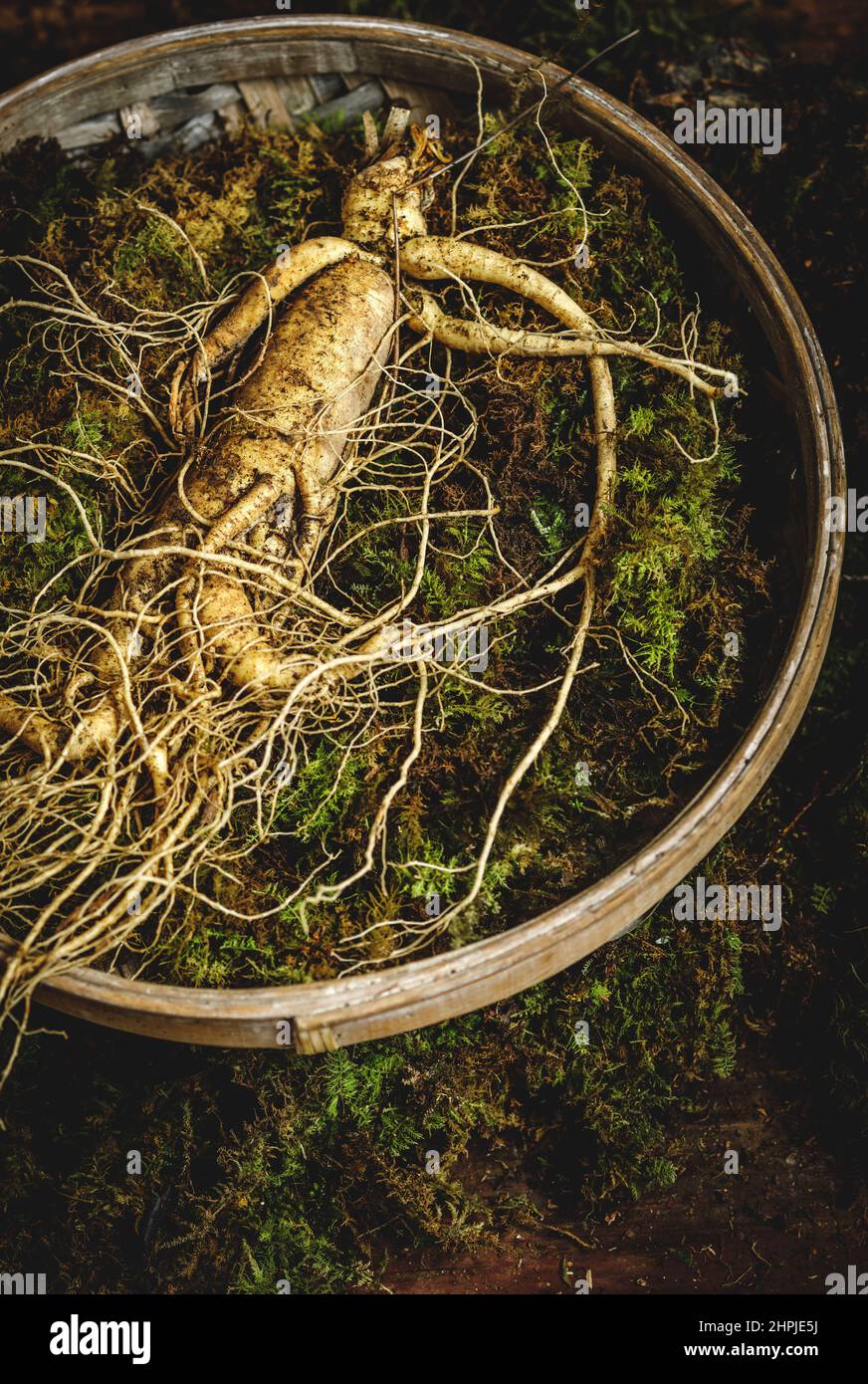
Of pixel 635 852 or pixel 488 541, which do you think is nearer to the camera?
pixel 635 852

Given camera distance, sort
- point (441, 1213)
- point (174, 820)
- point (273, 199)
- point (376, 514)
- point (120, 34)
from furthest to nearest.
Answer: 1. point (120, 34)
2. point (273, 199)
3. point (376, 514)
4. point (441, 1213)
5. point (174, 820)

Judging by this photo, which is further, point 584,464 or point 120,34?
point 120,34

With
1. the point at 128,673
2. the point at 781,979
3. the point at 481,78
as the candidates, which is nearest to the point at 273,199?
the point at 481,78

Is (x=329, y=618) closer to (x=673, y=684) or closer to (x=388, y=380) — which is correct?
(x=388, y=380)

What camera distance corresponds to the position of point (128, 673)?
6.41 ft

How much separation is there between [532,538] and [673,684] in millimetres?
440

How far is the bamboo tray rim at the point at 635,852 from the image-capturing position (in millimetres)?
1762

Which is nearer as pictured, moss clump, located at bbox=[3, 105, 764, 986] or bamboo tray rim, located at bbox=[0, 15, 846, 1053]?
bamboo tray rim, located at bbox=[0, 15, 846, 1053]

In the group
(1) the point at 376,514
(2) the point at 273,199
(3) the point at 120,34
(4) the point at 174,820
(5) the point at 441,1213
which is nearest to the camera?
(4) the point at 174,820

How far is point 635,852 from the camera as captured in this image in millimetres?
1935

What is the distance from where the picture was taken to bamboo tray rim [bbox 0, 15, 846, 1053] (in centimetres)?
176

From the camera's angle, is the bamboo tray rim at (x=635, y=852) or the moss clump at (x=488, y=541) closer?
the bamboo tray rim at (x=635, y=852)

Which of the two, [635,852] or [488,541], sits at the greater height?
[488,541]
